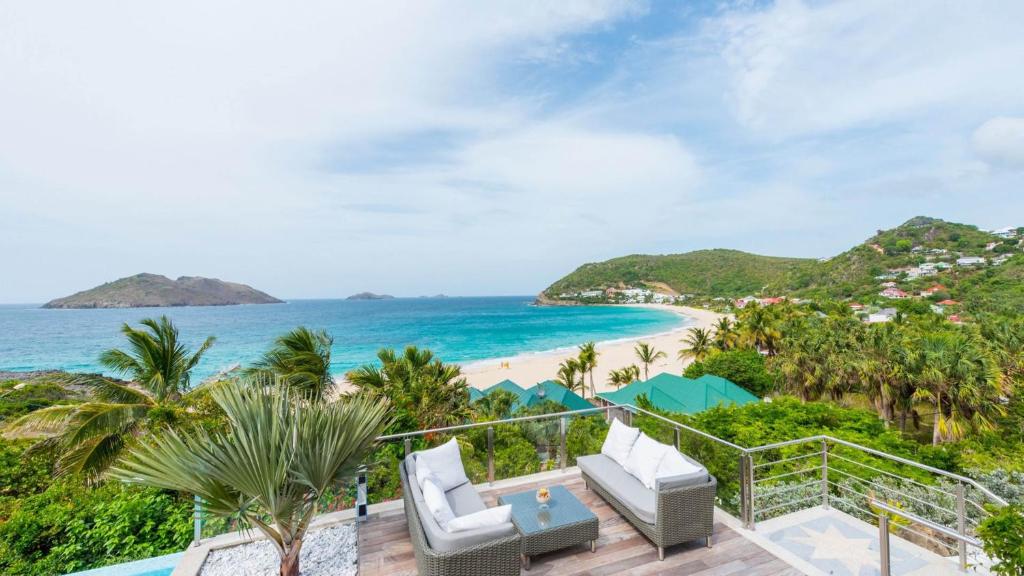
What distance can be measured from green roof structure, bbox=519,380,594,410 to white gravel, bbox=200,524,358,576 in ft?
40.0

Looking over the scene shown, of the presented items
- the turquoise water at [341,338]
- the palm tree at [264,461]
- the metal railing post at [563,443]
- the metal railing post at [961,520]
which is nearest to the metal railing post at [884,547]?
the metal railing post at [961,520]

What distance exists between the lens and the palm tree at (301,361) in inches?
315

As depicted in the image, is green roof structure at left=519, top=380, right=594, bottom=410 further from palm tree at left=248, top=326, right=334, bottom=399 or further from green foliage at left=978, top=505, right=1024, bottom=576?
green foliage at left=978, top=505, right=1024, bottom=576

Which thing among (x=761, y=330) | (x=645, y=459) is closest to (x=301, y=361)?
(x=645, y=459)

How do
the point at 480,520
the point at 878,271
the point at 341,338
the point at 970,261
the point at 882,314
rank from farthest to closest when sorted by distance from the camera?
the point at 878,271, the point at 341,338, the point at 970,261, the point at 882,314, the point at 480,520

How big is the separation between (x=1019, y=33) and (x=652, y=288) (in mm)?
103458

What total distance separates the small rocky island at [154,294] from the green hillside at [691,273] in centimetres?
10094

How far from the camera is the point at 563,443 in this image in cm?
634

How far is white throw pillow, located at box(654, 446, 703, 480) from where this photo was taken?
4293mm

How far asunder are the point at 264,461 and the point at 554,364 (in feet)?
113

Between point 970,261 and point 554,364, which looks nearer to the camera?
point 554,364

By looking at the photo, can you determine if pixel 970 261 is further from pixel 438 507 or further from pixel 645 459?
pixel 438 507

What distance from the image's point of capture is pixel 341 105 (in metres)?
10.7

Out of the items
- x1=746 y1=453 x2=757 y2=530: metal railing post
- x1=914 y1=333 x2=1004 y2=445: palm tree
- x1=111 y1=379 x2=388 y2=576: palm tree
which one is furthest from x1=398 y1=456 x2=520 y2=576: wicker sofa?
x1=914 y1=333 x2=1004 y2=445: palm tree
